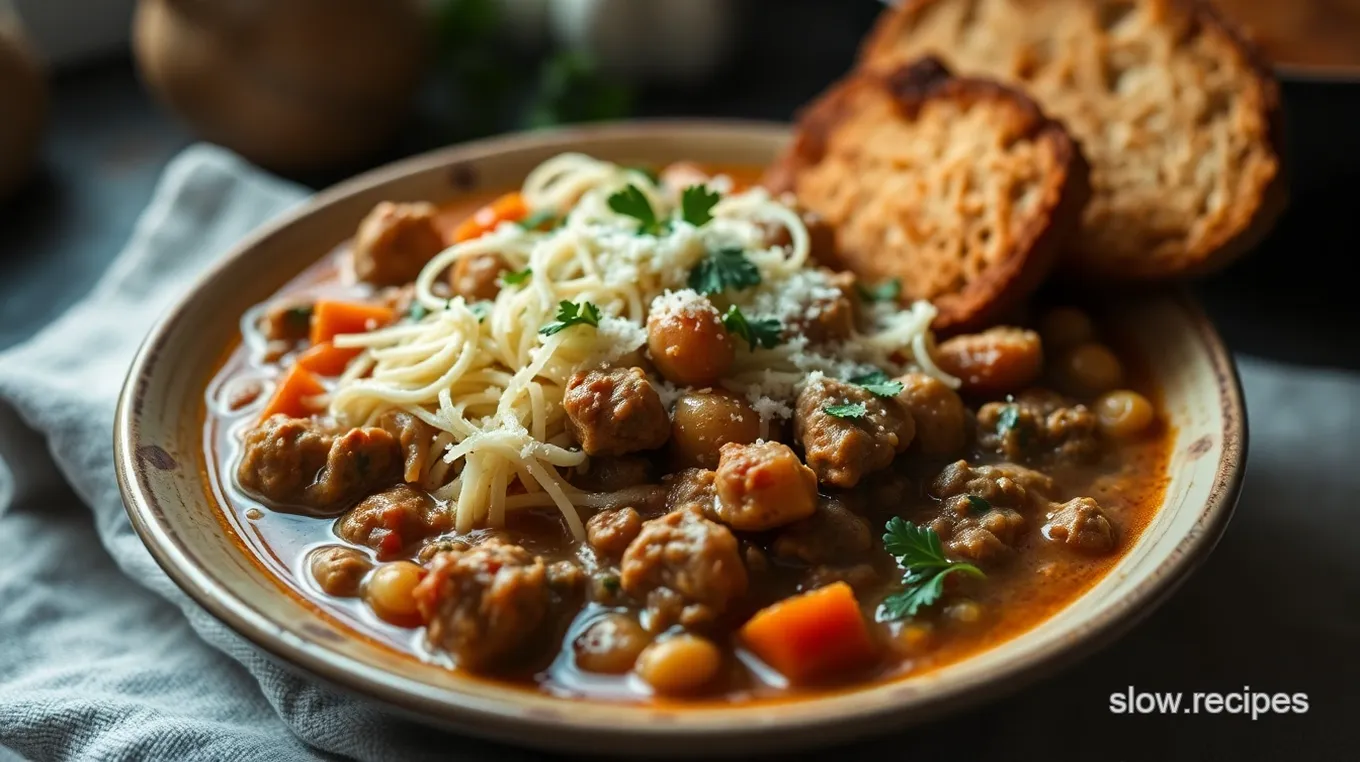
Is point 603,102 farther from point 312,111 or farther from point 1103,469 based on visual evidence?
point 1103,469

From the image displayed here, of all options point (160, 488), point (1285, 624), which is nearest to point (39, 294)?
point (160, 488)

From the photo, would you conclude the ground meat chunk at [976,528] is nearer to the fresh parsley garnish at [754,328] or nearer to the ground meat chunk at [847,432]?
the ground meat chunk at [847,432]

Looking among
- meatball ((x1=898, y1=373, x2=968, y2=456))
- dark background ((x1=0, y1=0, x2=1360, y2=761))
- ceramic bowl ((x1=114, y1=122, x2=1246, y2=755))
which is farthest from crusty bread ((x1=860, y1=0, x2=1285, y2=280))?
meatball ((x1=898, y1=373, x2=968, y2=456))

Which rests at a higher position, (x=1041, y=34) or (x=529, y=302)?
(x=1041, y=34)

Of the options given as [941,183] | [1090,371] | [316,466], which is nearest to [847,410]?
[1090,371]

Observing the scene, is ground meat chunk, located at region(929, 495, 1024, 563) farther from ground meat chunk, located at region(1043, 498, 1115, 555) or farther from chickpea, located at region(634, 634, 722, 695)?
chickpea, located at region(634, 634, 722, 695)
